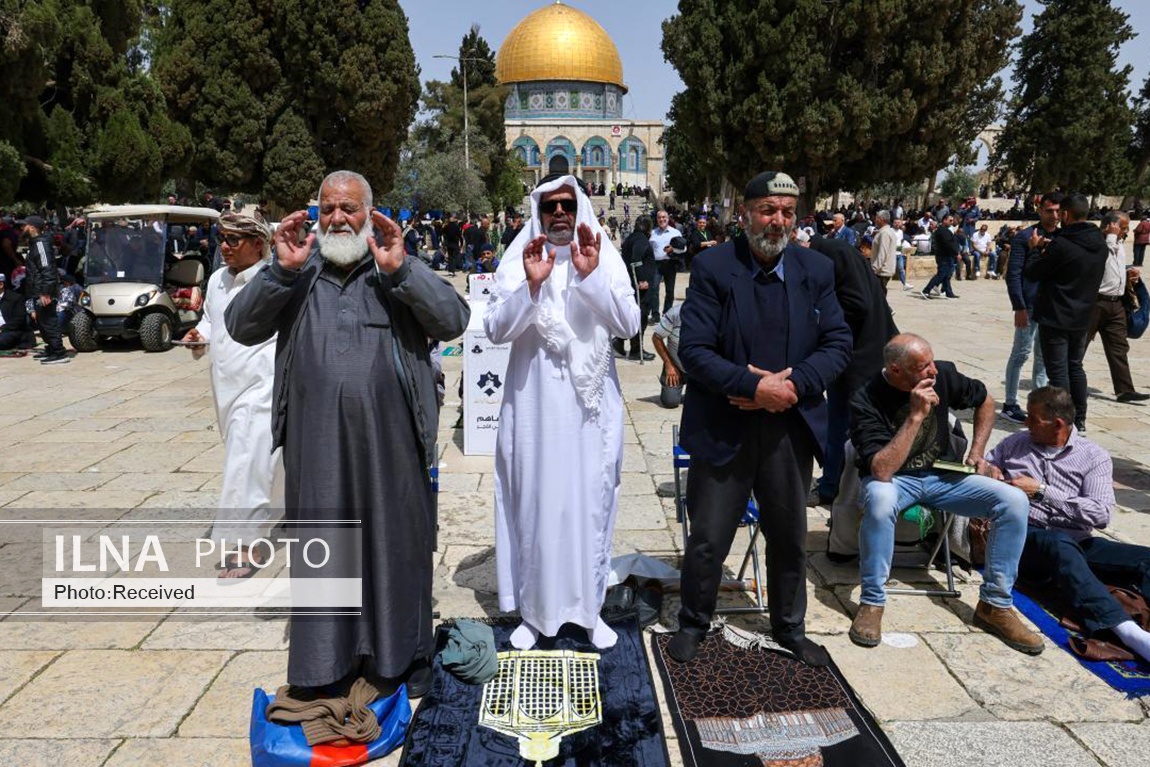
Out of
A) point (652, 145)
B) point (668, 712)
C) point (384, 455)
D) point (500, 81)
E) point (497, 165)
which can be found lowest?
point (668, 712)

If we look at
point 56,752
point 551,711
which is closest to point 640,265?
point 551,711

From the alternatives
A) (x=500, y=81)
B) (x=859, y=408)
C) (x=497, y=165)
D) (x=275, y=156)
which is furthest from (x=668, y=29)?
(x=500, y=81)

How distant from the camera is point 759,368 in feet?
10.6

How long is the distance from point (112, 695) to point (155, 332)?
9534 mm

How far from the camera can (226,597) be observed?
416cm

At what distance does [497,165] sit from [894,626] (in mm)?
49784

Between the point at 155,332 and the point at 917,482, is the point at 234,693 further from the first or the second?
the point at 155,332

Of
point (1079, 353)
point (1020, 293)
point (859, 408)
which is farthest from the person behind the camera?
point (1020, 293)

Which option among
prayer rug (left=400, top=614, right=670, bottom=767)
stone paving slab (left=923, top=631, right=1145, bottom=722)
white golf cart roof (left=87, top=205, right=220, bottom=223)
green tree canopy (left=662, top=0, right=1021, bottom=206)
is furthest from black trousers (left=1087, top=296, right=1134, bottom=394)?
green tree canopy (left=662, top=0, right=1021, bottom=206)

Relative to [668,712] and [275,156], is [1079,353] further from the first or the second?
[275,156]

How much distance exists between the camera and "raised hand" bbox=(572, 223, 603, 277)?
323cm

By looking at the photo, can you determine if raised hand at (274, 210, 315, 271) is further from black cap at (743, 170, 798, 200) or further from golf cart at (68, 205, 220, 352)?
golf cart at (68, 205, 220, 352)

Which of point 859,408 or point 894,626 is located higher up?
point 859,408

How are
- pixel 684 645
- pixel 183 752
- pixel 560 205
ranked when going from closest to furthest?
1. pixel 183 752
2. pixel 560 205
3. pixel 684 645
